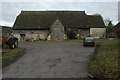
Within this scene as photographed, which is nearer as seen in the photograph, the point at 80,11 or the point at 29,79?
the point at 29,79

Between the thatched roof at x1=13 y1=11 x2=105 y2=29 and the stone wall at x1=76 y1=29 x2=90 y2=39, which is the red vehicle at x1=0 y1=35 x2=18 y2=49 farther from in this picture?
the stone wall at x1=76 y1=29 x2=90 y2=39

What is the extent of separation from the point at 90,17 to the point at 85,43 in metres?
24.2

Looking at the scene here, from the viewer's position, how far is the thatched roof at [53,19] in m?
43.4

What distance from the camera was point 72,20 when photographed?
44719 millimetres

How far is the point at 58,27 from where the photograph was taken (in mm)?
41938

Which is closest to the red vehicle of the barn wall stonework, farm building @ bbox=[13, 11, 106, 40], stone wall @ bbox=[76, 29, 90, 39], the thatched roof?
farm building @ bbox=[13, 11, 106, 40]

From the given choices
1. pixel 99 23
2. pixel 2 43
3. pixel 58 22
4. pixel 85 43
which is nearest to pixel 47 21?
pixel 58 22

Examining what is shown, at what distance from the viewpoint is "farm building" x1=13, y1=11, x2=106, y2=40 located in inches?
1649

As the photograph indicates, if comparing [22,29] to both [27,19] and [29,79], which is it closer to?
[27,19]

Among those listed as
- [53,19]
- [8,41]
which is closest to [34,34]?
[53,19]

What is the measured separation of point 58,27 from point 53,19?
4.41 metres

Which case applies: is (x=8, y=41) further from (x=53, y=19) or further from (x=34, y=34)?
(x=53, y=19)

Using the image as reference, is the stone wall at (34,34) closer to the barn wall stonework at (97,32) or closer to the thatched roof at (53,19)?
the thatched roof at (53,19)

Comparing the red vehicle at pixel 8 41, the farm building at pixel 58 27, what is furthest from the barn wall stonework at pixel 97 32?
the red vehicle at pixel 8 41
